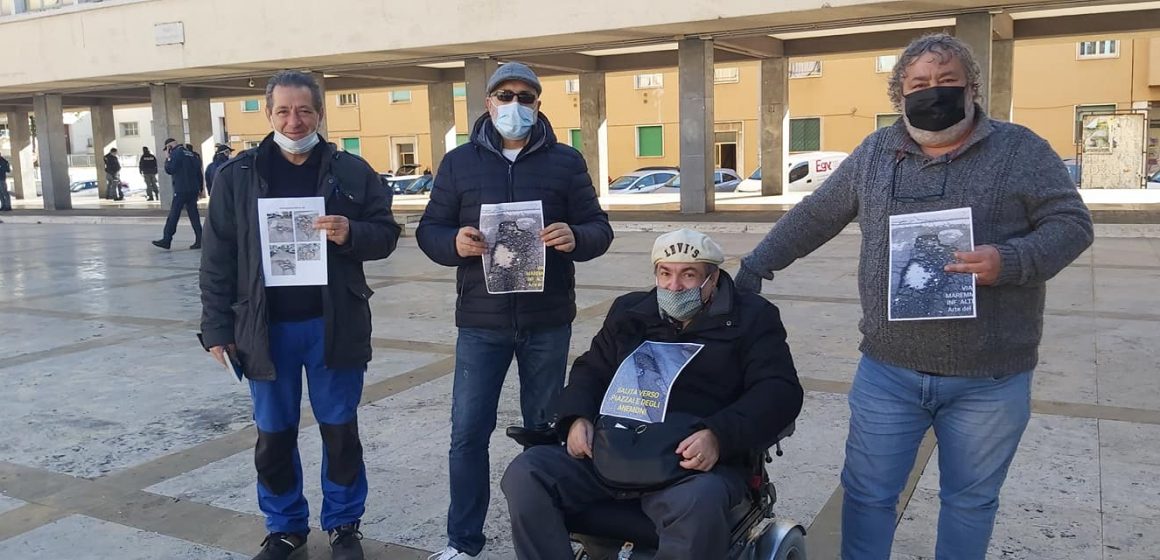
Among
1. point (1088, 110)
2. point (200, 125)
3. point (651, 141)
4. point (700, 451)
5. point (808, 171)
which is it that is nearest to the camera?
point (700, 451)

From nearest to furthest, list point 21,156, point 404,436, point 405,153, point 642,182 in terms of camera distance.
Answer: point 404,436 → point 642,182 → point 21,156 → point 405,153

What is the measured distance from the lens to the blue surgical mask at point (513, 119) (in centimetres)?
322

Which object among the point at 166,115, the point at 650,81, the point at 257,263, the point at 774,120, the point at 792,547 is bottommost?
the point at 792,547

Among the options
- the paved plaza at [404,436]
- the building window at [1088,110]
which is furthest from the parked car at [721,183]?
the paved plaza at [404,436]

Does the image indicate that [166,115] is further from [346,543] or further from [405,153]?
[346,543]

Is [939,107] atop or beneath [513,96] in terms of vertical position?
beneath

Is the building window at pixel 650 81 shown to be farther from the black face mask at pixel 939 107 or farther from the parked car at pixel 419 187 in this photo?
the black face mask at pixel 939 107

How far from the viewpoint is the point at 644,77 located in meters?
37.1

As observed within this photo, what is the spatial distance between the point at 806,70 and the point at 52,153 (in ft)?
81.7

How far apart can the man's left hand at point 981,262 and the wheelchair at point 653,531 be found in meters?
0.74

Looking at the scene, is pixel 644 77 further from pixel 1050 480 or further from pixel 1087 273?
pixel 1050 480

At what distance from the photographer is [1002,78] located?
58.0ft

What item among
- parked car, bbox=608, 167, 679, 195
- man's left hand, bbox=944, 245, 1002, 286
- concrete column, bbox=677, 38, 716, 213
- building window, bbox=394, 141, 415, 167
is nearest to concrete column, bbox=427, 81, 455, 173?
parked car, bbox=608, 167, 679, 195

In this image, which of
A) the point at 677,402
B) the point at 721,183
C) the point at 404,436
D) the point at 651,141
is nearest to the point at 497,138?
the point at 677,402
